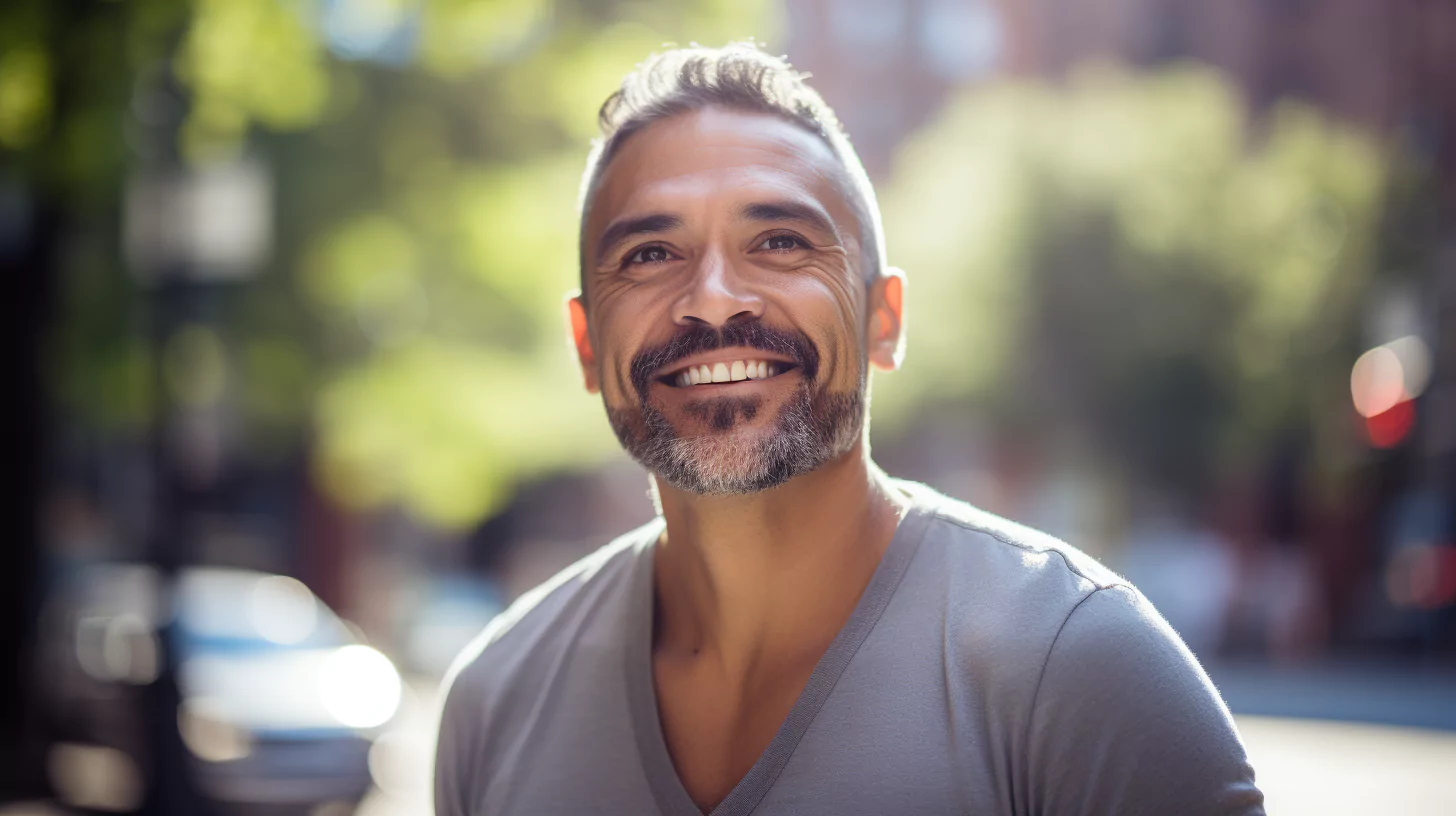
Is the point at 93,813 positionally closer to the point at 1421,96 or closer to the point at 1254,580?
the point at 1254,580

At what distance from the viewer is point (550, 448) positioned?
12.4 metres

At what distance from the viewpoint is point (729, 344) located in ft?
7.52

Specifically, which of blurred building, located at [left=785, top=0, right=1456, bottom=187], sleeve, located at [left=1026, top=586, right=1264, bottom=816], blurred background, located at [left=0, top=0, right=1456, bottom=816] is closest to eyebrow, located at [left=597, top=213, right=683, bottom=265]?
sleeve, located at [left=1026, top=586, right=1264, bottom=816]

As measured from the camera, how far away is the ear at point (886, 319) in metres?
2.56

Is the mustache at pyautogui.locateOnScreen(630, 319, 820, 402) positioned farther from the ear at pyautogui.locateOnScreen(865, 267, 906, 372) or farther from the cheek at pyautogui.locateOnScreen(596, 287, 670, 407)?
the ear at pyautogui.locateOnScreen(865, 267, 906, 372)

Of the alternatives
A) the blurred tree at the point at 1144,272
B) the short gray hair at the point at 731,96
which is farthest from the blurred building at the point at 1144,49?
the short gray hair at the point at 731,96

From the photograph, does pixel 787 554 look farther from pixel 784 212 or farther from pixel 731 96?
pixel 731 96

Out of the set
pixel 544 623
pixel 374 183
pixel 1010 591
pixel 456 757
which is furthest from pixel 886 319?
pixel 374 183

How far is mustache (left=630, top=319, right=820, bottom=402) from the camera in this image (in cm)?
229

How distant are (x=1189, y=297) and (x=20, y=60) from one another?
20.3m

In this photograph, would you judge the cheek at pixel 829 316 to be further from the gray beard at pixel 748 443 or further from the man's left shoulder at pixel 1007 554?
the man's left shoulder at pixel 1007 554

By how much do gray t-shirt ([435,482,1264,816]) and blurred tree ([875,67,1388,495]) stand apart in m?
22.8

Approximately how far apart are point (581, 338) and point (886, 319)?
58cm

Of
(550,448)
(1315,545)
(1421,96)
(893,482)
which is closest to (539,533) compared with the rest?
(1315,545)
